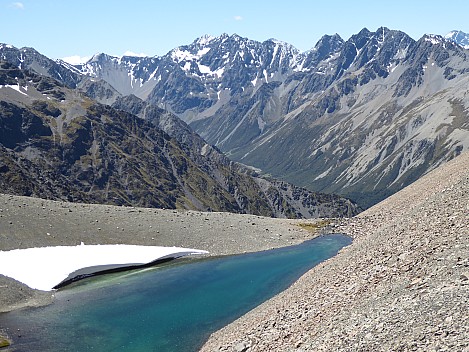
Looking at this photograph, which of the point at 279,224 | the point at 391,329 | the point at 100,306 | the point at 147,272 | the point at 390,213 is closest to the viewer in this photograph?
the point at 391,329

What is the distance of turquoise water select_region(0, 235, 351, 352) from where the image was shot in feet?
162

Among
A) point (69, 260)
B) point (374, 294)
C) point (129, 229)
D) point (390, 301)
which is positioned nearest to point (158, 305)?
point (69, 260)

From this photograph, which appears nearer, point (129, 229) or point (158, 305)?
point (158, 305)

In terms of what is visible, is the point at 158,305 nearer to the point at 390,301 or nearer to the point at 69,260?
the point at 69,260

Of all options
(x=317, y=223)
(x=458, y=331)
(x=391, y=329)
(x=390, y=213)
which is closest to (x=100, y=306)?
(x=391, y=329)

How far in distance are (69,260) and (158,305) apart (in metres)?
23.2

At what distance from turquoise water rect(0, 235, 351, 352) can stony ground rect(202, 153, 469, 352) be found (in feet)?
20.8

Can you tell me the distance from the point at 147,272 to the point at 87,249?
12.6m

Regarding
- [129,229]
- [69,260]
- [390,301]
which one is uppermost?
[129,229]

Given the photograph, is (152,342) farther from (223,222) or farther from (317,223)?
(317,223)

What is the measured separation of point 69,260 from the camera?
252 ft

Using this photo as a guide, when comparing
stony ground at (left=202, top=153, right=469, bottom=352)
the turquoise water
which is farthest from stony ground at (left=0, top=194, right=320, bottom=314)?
stony ground at (left=202, top=153, right=469, bottom=352)

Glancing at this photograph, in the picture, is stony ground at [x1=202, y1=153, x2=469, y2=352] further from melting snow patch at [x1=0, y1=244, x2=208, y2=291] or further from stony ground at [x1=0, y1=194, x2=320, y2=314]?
stony ground at [x1=0, y1=194, x2=320, y2=314]

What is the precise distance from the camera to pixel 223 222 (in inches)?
4122
